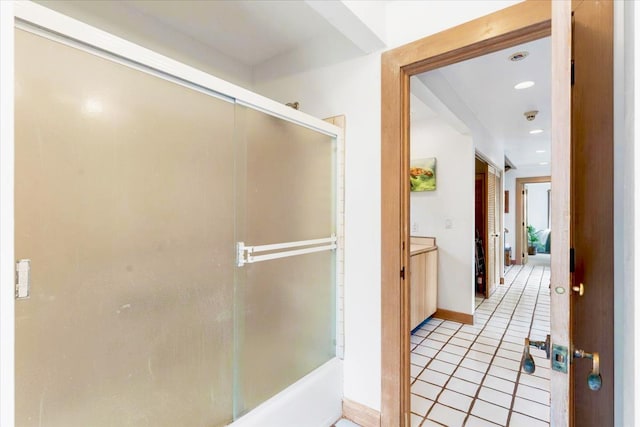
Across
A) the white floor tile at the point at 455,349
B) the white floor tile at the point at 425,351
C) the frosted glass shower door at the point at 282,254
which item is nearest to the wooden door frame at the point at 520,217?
the white floor tile at the point at 455,349

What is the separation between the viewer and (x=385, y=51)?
178 centimetres

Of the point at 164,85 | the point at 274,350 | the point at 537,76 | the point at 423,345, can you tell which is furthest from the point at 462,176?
the point at 164,85

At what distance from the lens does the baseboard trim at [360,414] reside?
71.4 inches

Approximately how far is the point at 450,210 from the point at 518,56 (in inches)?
73.8

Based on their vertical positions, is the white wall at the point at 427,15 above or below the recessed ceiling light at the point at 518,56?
below

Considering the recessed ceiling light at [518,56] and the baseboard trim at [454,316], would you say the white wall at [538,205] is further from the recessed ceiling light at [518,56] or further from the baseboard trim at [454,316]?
the recessed ceiling light at [518,56]

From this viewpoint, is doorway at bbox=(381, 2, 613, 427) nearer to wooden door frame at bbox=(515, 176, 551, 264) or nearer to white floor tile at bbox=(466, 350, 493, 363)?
white floor tile at bbox=(466, 350, 493, 363)

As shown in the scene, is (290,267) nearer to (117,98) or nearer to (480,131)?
(117,98)

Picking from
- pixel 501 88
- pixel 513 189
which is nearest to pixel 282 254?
pixel 501 88

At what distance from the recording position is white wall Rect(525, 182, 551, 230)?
10.7 metres

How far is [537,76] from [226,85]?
8.87ft

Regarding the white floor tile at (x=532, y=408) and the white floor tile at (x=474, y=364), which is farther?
the white floor tile at (x=474, y=364)

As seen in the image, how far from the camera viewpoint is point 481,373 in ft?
8.12

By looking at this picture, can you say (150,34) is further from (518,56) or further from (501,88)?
(501,88)
